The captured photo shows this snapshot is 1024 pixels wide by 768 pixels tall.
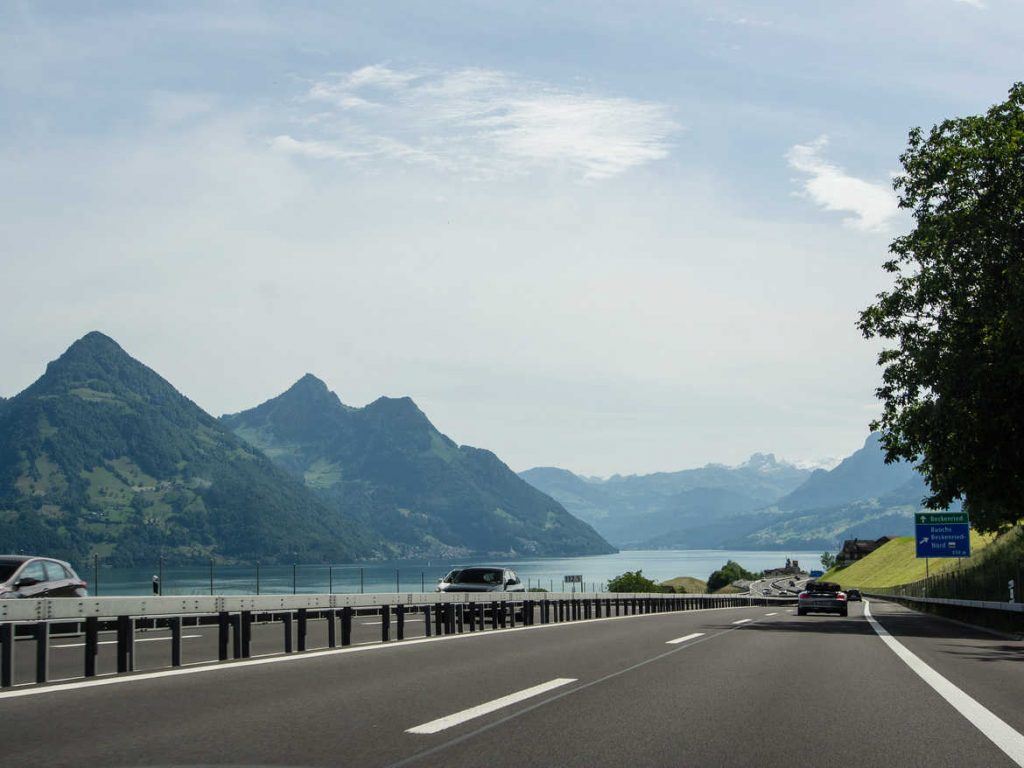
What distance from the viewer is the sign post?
66.2 metres

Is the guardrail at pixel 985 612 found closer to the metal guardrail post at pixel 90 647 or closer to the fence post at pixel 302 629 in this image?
the fence post at pixel 302 629

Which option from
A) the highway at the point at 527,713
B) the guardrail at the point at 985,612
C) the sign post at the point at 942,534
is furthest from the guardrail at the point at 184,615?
the sign post at the point at 942,534

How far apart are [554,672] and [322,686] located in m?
2.92

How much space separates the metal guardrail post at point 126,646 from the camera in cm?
1255

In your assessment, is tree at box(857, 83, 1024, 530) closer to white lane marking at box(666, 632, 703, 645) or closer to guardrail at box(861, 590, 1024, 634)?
guardrail at box(861, 590, 1024, 634)

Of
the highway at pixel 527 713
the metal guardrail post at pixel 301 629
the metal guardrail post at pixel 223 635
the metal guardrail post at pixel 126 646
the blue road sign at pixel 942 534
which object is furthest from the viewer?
the blue road sign at pixel 942 534

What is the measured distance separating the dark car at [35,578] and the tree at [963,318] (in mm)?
22614

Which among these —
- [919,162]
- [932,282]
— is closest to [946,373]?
[932,282]

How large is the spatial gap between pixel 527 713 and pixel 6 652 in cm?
505

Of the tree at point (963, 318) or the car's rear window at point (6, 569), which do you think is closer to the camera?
the car's rear window at point (6, 569)

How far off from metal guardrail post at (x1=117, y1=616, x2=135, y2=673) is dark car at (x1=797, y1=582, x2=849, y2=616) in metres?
32.9

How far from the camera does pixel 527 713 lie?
9.21 meters

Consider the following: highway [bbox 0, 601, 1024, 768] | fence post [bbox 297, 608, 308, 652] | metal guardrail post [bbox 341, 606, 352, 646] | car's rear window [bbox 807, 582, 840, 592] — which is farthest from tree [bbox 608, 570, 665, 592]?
highway [bbox 0, 601, 1024, 768]

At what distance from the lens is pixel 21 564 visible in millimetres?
22516
